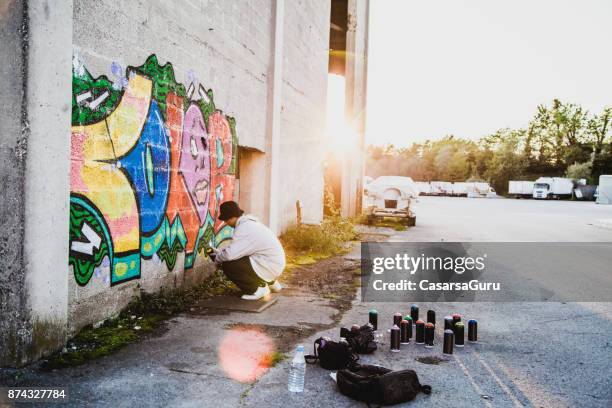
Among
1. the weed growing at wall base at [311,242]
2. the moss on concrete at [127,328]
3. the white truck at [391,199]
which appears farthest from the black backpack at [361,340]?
the white truck at [391,199]

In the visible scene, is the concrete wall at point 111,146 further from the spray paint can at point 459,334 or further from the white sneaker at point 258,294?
the spray paint can at point 459,334

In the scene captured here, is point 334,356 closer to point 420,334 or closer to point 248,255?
point 420,334

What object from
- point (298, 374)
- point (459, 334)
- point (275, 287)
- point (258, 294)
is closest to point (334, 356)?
point (298, 374)

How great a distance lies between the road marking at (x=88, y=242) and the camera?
424 centimetres

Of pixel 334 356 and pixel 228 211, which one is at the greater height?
pixel 228 211

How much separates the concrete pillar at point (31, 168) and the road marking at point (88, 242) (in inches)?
12.6

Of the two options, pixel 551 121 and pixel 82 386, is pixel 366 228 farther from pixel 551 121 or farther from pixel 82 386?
pixel 551 121

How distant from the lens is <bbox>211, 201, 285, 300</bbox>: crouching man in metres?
6.15

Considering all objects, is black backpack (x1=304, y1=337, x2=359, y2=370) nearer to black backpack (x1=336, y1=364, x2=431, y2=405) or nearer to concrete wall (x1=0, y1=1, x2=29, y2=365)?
black backpack (x1=336, y1=364, x2=431, y2=405)

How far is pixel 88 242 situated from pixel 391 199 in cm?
1512

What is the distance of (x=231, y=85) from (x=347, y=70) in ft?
41.8

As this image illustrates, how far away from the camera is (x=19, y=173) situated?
139 inches

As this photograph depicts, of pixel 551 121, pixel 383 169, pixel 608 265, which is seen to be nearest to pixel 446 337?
pixel 608 265

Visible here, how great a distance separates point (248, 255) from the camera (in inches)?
247
